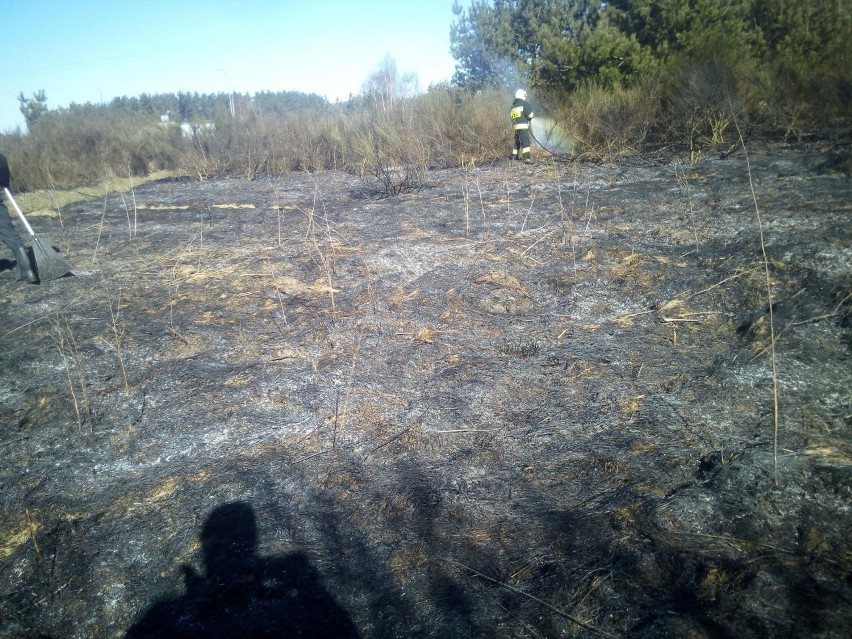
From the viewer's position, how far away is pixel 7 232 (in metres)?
5.56

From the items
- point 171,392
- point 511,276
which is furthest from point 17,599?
point 511,276

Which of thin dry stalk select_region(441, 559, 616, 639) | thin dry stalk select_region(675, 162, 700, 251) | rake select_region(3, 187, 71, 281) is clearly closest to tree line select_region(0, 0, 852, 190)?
thin dry stalk select_region(675, 162, 700, 251)

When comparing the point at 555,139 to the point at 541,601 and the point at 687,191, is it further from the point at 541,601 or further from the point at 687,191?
the point at 541,601

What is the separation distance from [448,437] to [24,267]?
5.20m

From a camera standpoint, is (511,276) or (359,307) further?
(511,276)

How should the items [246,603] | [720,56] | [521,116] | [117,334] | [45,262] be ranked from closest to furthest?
1. [246,603]
2. [117,334]
3. [45,262]
4. [720,56]
5. [521,116]

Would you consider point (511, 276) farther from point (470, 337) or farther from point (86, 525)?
point (86, 525)

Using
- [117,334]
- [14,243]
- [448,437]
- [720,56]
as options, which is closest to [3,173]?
[14,243]

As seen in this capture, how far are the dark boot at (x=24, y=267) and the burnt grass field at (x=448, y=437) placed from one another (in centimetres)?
15

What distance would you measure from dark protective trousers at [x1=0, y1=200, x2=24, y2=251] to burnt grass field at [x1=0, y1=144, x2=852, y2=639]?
45 centimetres

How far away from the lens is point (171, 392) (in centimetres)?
346

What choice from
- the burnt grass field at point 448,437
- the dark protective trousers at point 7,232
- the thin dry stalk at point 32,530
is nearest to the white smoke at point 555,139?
the burnt grass field at point 448,437

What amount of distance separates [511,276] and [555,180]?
147 inches

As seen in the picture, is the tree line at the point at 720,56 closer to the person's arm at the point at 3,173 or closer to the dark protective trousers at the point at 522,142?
the dark protective trousers at the point at 522,142
